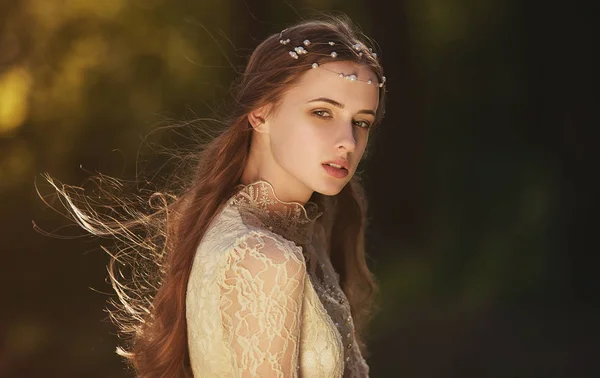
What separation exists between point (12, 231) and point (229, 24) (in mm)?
1725

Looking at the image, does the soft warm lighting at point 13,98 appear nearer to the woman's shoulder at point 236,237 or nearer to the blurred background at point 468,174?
the blurred background at point 468,174

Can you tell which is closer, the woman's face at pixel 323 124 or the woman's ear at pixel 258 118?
the woman's face at pixel 323 124

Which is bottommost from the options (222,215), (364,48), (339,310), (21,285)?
(21,285)

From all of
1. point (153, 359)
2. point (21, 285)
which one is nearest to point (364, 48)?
point (153, 359)

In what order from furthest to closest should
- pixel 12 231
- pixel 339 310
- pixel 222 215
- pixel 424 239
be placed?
pixel 424 239 < pixel 12 231 < pixel 339 310 < pixel 222 215

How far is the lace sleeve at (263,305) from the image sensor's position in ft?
6.18

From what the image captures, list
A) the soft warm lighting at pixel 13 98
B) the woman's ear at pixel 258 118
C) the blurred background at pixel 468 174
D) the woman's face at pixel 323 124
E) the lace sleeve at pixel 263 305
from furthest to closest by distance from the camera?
the blurred background at pixel 468 174 < the soft warm lighting at pixel 13 98 < the woman's ear at pixel 258 118 < the woman's face at pixel 323 124 < the lace sleeve at pixel 263 305

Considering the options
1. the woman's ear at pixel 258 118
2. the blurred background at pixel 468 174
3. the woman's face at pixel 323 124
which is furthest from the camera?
the blurred background at pixel 468 174

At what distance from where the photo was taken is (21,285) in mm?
4863

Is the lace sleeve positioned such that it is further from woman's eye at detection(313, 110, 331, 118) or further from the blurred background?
the blurred background

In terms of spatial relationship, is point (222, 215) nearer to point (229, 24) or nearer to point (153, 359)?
point (153, 359)

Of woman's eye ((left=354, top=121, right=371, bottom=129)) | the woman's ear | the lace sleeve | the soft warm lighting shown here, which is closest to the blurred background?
the soft warm lighting

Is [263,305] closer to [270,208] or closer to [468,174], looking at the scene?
[270,208]

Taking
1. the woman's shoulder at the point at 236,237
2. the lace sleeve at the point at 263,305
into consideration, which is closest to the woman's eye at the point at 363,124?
the woman's shoulder at the point at 236,237
